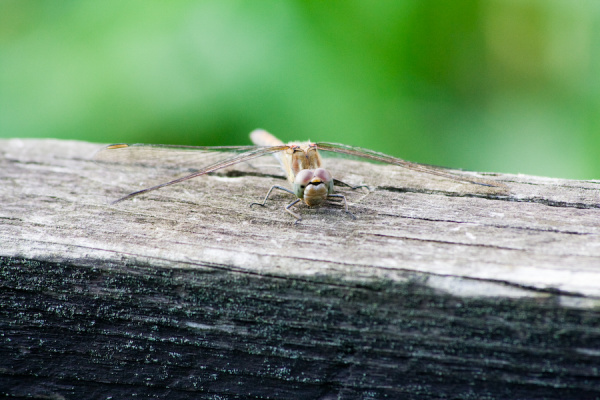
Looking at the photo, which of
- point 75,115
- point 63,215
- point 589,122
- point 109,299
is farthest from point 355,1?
point 109,299

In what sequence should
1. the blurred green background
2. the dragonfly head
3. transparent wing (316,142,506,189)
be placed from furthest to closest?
1. the blurred green background
2. the dragonfly head
3. transparent wing (316,142,506,189)

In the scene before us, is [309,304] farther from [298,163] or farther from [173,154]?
[173,154]

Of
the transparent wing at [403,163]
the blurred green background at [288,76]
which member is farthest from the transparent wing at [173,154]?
the blurred green background at [288,76]

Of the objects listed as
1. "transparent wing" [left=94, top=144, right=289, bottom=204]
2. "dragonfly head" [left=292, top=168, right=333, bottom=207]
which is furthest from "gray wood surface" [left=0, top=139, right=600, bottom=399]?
"transparent wing" [left=94, top=144, right=289, bottom=204]

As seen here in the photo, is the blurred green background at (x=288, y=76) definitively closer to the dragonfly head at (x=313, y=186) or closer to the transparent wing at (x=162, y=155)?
the transparent wing at (x=162, y=155)

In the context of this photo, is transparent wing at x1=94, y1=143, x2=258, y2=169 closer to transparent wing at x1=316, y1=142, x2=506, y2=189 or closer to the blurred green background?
transparent wing at x1=316, y1=142, x2=506, y2=189

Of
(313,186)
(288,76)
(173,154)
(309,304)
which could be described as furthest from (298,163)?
(288,76)

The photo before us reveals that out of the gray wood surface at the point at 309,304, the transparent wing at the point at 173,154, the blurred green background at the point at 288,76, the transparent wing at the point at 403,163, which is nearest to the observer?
the gray wood surface at the point at 309,304

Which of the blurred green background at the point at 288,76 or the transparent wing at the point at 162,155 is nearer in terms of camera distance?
the transparent wing at the point at 162,155

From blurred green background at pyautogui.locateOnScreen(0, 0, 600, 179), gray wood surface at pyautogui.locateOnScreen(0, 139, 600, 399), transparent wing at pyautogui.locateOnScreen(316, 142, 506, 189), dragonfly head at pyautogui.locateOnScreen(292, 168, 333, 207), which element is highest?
blurred green background at pyautogui.locateOnScreen(0, 0, 600, 179)
